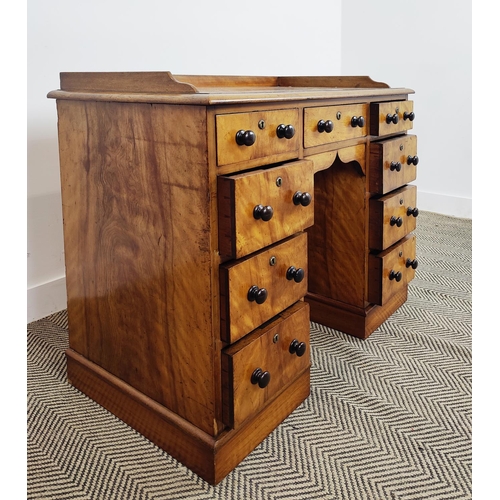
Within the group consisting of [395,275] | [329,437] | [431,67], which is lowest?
[329,437]

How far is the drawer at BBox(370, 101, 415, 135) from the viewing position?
1647 millimetres

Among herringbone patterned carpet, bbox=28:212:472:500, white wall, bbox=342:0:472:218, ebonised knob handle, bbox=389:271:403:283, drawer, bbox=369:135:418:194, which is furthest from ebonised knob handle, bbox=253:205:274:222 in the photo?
white wall, bbox=342:0:472:218

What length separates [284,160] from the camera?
124cm

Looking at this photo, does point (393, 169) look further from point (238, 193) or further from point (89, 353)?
point (89, 353)

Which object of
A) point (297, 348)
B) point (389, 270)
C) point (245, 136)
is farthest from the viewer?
point (389, 270)

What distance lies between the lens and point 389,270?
5.97 ft

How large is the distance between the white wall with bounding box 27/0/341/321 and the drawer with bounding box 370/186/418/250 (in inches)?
41.9

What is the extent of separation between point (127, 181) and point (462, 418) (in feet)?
3.43

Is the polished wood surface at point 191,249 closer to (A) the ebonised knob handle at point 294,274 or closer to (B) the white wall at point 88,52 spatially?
(A) the ebonised knob handle at point 294,274

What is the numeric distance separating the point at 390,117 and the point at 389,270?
0.51 m

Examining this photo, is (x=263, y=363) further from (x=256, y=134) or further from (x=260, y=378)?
(x=256, y=134)

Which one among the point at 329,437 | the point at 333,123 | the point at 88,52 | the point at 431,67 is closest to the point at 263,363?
the point at 329,437

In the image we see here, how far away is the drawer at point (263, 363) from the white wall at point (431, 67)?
232 cm

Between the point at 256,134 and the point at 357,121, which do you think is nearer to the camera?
the point at 256,134
